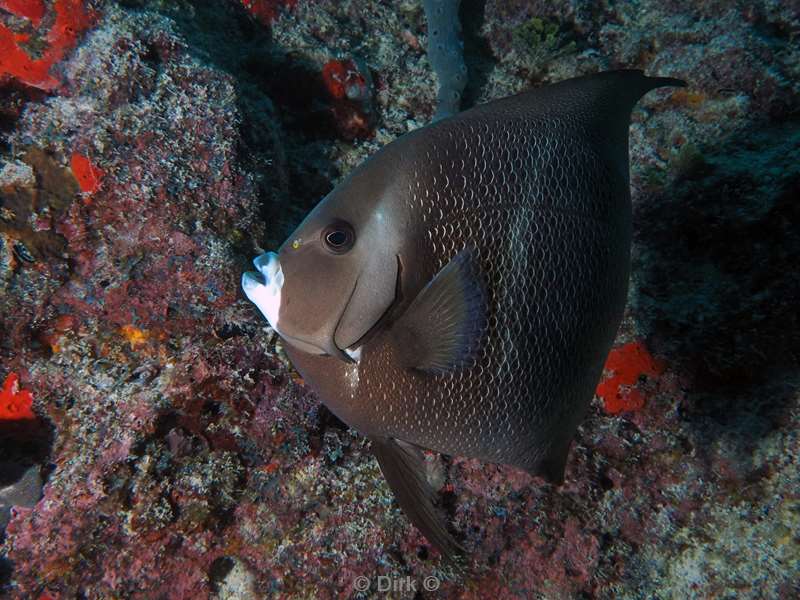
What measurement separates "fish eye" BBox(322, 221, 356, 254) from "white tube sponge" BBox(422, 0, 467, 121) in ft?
10.3

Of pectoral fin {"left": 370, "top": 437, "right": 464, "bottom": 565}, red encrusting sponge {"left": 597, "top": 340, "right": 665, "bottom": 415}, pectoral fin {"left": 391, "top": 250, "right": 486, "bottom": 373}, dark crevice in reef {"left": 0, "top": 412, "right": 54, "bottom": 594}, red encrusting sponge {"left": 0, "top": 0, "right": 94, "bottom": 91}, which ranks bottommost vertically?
red encrusting sponge {"left": 597, "top": 340, "right": 665, "bottom": 415}

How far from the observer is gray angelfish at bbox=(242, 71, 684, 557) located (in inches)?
54.4

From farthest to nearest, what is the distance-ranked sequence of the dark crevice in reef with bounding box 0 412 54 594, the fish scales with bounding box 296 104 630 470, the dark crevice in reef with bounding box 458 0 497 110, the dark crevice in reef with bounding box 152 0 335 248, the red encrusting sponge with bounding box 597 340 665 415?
1. the dark crevice in reef with bounding box 458 0 497 110
2. the dark crevice in reef with bounding box 152 0 335 248
3. the red encrusting sponge with bounding box 597 340 665 415
4. the dark crevice in reef with bounding box 0 412 54 594
5. the fish scales with bounding box 296 104 630 470

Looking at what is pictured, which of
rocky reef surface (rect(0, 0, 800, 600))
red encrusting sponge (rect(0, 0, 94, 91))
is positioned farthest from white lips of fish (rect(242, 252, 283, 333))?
red encrusting sponge (rect(0, 0, 94, 91))

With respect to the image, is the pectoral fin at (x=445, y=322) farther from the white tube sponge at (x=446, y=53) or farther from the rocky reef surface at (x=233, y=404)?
the white tube sponge at (x=446, y=53)

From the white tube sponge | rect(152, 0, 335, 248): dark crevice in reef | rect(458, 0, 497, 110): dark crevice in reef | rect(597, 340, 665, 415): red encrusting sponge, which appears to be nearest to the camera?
rect(597, 340, 665, 415): red encrusting sponge

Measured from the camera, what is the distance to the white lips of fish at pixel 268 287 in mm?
1408

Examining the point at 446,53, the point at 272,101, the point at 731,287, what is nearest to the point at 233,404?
the point at 272,101

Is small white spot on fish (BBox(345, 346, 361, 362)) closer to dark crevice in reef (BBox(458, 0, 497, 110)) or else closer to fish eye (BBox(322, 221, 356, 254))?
fish eye (BBox(322, 221, 356, 254))

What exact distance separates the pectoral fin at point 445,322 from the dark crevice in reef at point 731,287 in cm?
192

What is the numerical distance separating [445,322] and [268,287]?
58 cm

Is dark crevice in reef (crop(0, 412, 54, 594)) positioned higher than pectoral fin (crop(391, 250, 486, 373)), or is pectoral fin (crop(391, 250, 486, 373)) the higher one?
pectoral fin (crop(391, 250, 486, 373))

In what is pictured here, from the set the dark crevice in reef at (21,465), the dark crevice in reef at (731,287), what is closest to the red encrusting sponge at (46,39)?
the dark crevice in reef at (21,465)

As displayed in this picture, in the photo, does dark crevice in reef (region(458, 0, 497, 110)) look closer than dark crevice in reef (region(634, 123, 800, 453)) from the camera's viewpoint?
No
